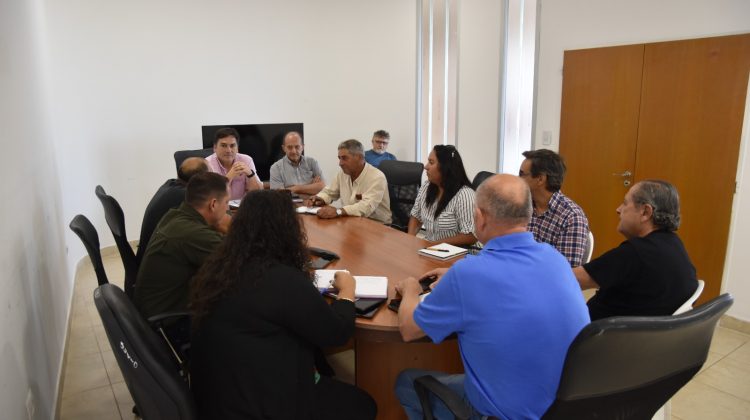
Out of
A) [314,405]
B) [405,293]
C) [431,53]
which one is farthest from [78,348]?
[431,53]

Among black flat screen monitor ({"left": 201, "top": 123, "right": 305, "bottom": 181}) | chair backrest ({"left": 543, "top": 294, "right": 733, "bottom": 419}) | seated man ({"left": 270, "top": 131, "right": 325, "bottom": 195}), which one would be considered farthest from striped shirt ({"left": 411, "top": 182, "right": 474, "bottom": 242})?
black flat screen monitor ({"left": 201, "top": 123, "right": 305, "bottom": 181})

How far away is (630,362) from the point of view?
116 cm

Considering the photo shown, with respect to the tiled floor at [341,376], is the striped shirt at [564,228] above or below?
above

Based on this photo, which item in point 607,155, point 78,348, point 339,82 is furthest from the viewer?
point 339,82

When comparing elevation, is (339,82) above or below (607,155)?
above

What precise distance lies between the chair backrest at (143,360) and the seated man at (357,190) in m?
2.09

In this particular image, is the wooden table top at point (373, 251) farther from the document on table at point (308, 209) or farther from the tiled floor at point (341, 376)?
the tiled floor at point (341, 376)

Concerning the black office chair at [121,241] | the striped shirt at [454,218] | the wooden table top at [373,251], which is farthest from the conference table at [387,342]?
the black office chair at [121,241]

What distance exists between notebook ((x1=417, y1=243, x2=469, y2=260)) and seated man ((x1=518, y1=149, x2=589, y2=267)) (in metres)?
0.43

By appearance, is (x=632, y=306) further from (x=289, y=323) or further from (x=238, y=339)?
(x=238, y=339)

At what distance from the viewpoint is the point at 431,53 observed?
6.26 metres

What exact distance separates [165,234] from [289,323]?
0.93 meters

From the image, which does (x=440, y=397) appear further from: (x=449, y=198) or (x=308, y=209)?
(x=308, y=209)

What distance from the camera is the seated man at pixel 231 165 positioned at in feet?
12.8
